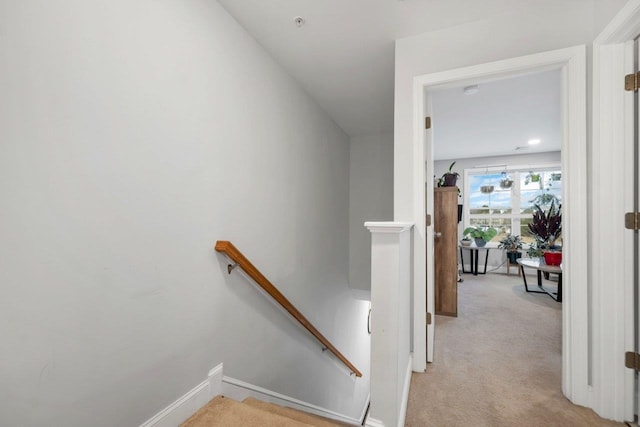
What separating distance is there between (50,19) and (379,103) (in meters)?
2.89

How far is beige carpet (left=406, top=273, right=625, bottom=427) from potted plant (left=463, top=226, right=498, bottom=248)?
8.48ft

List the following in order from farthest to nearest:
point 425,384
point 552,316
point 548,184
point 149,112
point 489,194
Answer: point 489,194 → point 548,184 → point 552,316 → point 425,384 → point 149,112

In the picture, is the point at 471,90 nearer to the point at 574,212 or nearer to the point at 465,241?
the point at 574,212

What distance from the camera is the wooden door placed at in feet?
10.1

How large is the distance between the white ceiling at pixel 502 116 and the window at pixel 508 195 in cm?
56

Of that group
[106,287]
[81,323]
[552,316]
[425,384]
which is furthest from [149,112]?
[552,316]

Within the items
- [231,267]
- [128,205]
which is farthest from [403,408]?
[128,205]

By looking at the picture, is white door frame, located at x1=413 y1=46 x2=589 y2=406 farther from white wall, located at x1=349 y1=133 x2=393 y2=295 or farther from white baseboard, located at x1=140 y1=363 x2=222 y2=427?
white wall, located at x1=349 y1=133 x2=393 y2=295

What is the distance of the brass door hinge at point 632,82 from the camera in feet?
4.66

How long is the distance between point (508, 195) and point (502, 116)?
277 cm

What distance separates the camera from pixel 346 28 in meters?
1.99

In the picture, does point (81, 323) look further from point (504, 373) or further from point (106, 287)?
point (504, 373)

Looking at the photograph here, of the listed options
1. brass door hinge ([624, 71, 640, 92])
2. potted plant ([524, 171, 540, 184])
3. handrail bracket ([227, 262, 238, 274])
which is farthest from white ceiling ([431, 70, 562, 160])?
handrail bracket ([227, 262, 238, 274])

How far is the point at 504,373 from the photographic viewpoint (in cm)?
192
